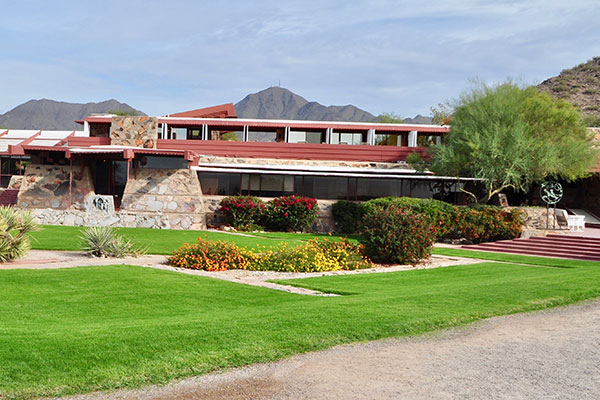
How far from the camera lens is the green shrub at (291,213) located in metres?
25.5

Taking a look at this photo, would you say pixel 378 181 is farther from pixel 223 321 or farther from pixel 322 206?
pixel 223 321

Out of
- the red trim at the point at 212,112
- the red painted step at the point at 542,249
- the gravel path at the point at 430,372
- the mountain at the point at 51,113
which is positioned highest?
the mountain at the point at 51,113

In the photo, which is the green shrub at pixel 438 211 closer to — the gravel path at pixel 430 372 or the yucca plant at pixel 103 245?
the yucca plant at pixel 103 245

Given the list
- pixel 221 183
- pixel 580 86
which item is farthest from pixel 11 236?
pixel 580 86

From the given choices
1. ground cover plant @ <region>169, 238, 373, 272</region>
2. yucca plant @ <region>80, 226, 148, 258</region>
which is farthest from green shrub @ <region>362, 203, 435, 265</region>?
yucca plant @ <region>80, 226, 148, 258</region>

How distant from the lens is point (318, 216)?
26.6 metres

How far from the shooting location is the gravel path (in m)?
5.00

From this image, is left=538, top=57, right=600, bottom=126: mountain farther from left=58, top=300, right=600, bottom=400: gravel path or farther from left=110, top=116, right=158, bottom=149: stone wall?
left=58, top=300, right=600, bottom=400: gravel path

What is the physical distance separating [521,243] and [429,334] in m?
16.3

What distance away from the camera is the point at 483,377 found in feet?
17.9

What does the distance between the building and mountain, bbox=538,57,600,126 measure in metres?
32.0

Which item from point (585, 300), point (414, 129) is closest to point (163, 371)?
point (585, 300)

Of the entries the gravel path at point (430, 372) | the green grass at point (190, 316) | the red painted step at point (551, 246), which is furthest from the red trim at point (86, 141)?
the gravel path at point (430, 372)

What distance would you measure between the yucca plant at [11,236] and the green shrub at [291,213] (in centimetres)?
1271
